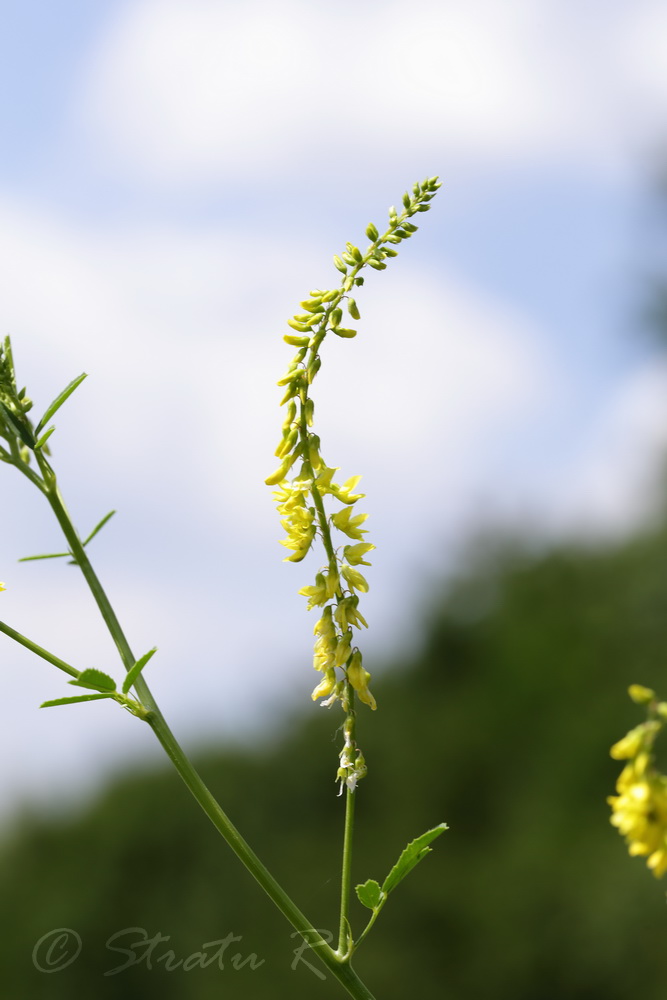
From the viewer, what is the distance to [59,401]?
2.17 m

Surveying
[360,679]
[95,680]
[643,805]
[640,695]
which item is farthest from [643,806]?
[95,680]

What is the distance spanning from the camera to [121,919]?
4297cm

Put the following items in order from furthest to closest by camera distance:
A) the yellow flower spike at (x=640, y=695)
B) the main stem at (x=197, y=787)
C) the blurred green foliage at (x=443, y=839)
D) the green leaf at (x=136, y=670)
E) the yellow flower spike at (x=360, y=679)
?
the blurred green foliage at (x=443, y=839), the yellow flower spike at (x=360, y=679), the green leaf at (x=136, y=670), the main stem at (x=197, y=787), the yellow flower spike at (x=640, y=695)

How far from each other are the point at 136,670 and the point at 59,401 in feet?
1.83

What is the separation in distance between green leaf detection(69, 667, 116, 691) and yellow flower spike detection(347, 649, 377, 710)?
40 centimetres

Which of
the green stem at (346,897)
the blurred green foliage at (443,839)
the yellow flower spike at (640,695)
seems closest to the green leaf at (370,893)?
the green stem at (346,897)

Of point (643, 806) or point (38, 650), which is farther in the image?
point (38, 650)

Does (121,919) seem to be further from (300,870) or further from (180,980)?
(300,870)

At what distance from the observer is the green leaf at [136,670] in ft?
6.07

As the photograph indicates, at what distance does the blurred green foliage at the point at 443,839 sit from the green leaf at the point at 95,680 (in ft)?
102

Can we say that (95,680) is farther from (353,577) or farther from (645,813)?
(645,813)

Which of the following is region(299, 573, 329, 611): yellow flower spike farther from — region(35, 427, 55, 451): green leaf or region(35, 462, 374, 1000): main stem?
region(35, 427, 55, 451): green leaf

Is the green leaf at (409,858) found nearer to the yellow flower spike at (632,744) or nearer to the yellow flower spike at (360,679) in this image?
the yellow flower spike at (360,679)

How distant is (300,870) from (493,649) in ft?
51.1
